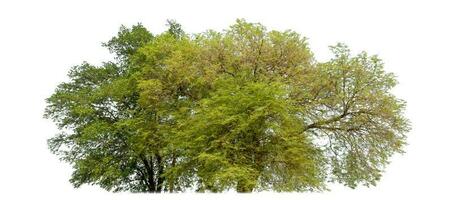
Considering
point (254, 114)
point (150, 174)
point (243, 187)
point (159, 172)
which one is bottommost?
point (243, 187)

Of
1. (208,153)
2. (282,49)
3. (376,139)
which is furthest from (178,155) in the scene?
(376,139)

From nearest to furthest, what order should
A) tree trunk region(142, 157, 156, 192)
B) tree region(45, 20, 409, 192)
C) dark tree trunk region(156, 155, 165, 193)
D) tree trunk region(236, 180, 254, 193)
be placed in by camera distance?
tree trunk region(236, 180, 254, 193), tree region(45, 20, 409, 192), dark tree trunk region(156, 155, 165, 193), tree trunk region(142, 157, 156, 192)

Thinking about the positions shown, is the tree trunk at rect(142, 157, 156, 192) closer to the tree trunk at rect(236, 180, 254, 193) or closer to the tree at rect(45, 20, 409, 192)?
the tree at rect(45, 20, 409, 192)

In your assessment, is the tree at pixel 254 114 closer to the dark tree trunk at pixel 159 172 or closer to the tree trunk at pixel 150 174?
the dark tree trunk at pixel 159 172

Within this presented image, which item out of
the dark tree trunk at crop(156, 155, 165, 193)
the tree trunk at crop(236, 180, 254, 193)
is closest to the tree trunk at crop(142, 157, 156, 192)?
the dark tree trunk at crop(156, 155, 165, 193)

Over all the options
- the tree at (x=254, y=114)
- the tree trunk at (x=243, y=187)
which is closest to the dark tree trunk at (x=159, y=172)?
the tree at (x=254, y=114)

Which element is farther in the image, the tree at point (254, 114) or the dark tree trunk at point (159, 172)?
the dark tree trunk at point (159, 172)

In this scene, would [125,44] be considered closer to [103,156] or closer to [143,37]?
[143,37]

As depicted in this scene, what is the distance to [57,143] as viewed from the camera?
142 ft

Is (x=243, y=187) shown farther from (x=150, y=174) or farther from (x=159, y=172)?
(x=150, y=174)

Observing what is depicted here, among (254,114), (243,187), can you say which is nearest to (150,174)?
(243,187)

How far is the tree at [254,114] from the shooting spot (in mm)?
27531

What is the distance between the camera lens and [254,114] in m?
26.5

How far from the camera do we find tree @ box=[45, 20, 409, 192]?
27.5m
